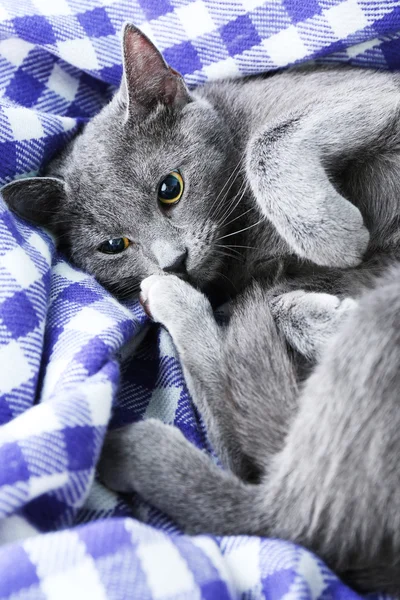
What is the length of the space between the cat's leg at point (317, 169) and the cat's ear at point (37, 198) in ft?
1.47

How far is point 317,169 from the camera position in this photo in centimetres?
132

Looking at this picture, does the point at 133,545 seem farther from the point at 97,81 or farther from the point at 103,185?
the point at 97,81

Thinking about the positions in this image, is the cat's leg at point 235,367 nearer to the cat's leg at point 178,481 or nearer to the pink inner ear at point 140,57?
the cat's leg at point 178,481

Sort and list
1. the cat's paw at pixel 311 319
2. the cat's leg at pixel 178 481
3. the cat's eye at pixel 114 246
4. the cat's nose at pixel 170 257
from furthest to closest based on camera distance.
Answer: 1. the cat's eye at pixel 114 246
2. the cat's nose at pixel 170 257
3. the cat's paw at pixel 311 319
4. the cat's leg at pixel 178 481

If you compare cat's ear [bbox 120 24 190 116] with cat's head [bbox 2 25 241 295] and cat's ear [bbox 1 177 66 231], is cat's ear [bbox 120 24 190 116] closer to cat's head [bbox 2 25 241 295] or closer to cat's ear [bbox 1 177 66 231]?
cat's head [bbox 2 25 241 295]

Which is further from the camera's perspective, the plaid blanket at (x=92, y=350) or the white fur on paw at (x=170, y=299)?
the white fur on paw at (x=170, y=299)

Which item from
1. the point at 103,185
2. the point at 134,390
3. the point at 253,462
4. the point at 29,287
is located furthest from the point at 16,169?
the point at 253,462

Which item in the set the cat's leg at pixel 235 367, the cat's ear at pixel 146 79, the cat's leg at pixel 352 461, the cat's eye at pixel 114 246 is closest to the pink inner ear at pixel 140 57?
the cat's ear at pixel 146 79

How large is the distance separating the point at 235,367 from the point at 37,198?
61cm

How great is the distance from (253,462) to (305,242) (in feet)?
1.44

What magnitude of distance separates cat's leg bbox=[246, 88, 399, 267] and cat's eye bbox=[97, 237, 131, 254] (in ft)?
1.05

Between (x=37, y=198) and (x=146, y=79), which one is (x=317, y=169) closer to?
(x=146, y=79)

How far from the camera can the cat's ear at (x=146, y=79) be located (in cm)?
139

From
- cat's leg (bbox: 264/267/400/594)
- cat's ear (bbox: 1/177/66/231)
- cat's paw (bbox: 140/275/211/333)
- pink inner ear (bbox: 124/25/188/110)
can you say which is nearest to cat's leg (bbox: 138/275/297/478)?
cat's paw (bbox: 140/275/211/333)
